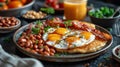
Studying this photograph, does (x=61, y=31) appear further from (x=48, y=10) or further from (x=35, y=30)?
(x=48, y=10)

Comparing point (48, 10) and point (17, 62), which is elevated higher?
point (17, 62)

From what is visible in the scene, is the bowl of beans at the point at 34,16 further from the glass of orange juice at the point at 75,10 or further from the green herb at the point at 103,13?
the green herb at the point at 103,13

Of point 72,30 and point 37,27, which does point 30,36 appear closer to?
point 37,27

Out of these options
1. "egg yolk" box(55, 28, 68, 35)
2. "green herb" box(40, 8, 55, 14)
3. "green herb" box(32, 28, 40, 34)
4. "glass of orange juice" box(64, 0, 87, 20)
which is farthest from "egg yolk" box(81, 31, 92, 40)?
"green herb" box(40, 8, 55, 14)

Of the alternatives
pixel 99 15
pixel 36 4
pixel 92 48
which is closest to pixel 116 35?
pixel 99 15

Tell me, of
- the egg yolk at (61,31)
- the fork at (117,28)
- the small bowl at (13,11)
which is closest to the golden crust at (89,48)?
the egg yolk at (61,31)

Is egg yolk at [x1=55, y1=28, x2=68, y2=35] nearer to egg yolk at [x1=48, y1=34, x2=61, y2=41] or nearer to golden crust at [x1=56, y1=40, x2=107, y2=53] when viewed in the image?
egg yolk at [x1=48, y1=34, x2=61, y2=41]

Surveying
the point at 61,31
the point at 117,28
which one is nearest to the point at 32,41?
the point at 61,31
